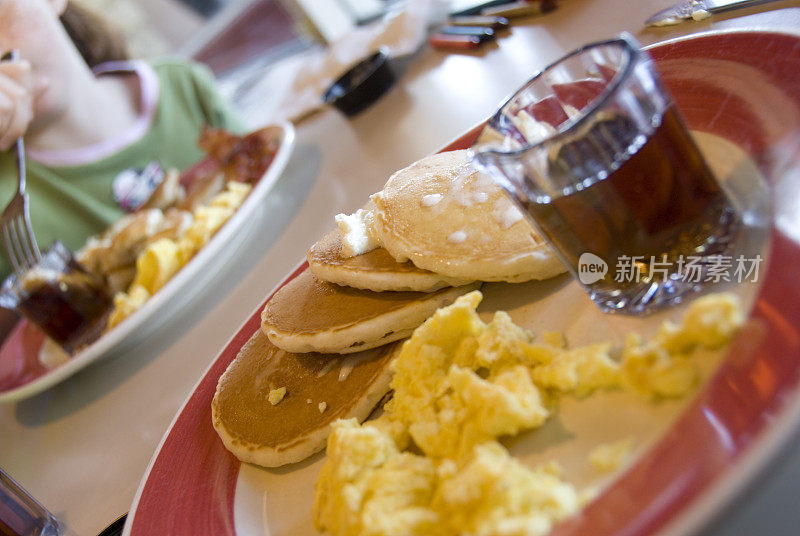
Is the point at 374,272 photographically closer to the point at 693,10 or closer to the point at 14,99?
the point at 693,10

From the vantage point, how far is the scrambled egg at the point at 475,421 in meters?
0.76

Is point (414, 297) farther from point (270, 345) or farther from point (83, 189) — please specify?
point (83, 189)

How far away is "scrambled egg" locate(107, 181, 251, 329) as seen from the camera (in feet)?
6.64

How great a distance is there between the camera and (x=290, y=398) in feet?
4.16

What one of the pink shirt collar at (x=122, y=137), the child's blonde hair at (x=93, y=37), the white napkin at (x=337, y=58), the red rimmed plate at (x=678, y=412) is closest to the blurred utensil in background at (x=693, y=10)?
the red rimmed plate at (x=678, y=412)

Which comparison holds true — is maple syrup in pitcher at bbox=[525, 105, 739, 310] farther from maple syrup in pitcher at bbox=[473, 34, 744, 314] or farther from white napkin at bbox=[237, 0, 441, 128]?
white napkin at bbox=[237, 0, 441, 128]

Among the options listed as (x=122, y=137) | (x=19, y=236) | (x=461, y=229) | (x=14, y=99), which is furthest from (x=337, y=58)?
(x=461, y=229)

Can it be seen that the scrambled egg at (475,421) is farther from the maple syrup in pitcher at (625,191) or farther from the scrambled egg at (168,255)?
the scrambled egg at (168,255)

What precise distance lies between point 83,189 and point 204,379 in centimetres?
234

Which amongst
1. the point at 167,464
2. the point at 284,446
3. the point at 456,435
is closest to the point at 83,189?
the point at 167,464

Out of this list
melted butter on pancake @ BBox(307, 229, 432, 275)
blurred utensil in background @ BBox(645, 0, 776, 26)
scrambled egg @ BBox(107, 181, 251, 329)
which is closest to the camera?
melted butter on pancake @ BBox(307, 229, 432, 275)

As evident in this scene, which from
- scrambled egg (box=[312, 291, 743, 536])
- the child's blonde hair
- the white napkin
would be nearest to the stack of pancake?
scrambled egg (box=[312, 291, 743, 536])

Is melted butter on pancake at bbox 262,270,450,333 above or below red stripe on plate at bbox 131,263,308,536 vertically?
above

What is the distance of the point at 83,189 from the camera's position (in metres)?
3.35
